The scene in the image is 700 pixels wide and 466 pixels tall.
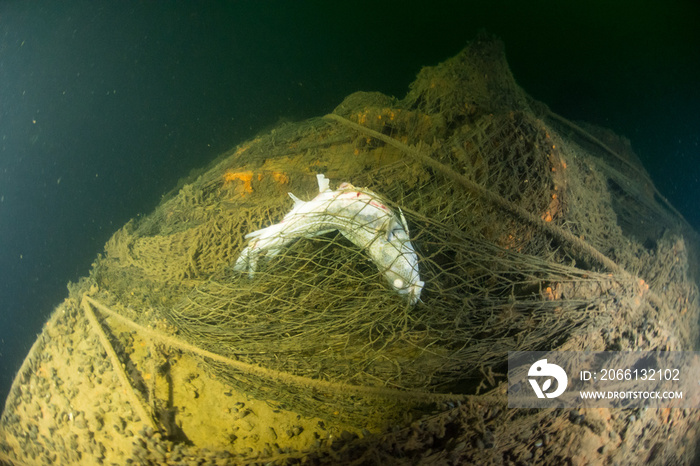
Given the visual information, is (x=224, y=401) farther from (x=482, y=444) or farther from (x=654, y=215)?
(x=654, y=215)

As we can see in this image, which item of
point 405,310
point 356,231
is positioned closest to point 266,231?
point 356,231

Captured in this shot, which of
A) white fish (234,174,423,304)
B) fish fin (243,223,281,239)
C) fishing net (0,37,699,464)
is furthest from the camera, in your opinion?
fish fin (243,223,281,239)

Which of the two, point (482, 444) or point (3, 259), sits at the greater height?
point (3, 259)

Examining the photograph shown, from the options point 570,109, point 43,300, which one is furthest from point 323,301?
point 570,109

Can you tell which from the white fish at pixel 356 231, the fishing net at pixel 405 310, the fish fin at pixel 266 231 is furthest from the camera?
the fish fin at pixel 266 231

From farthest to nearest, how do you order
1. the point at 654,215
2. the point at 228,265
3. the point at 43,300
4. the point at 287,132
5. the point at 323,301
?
the point at 287,132, the point at 654,215, the point at 43,300, the point at 228,265, the point at 323,301
